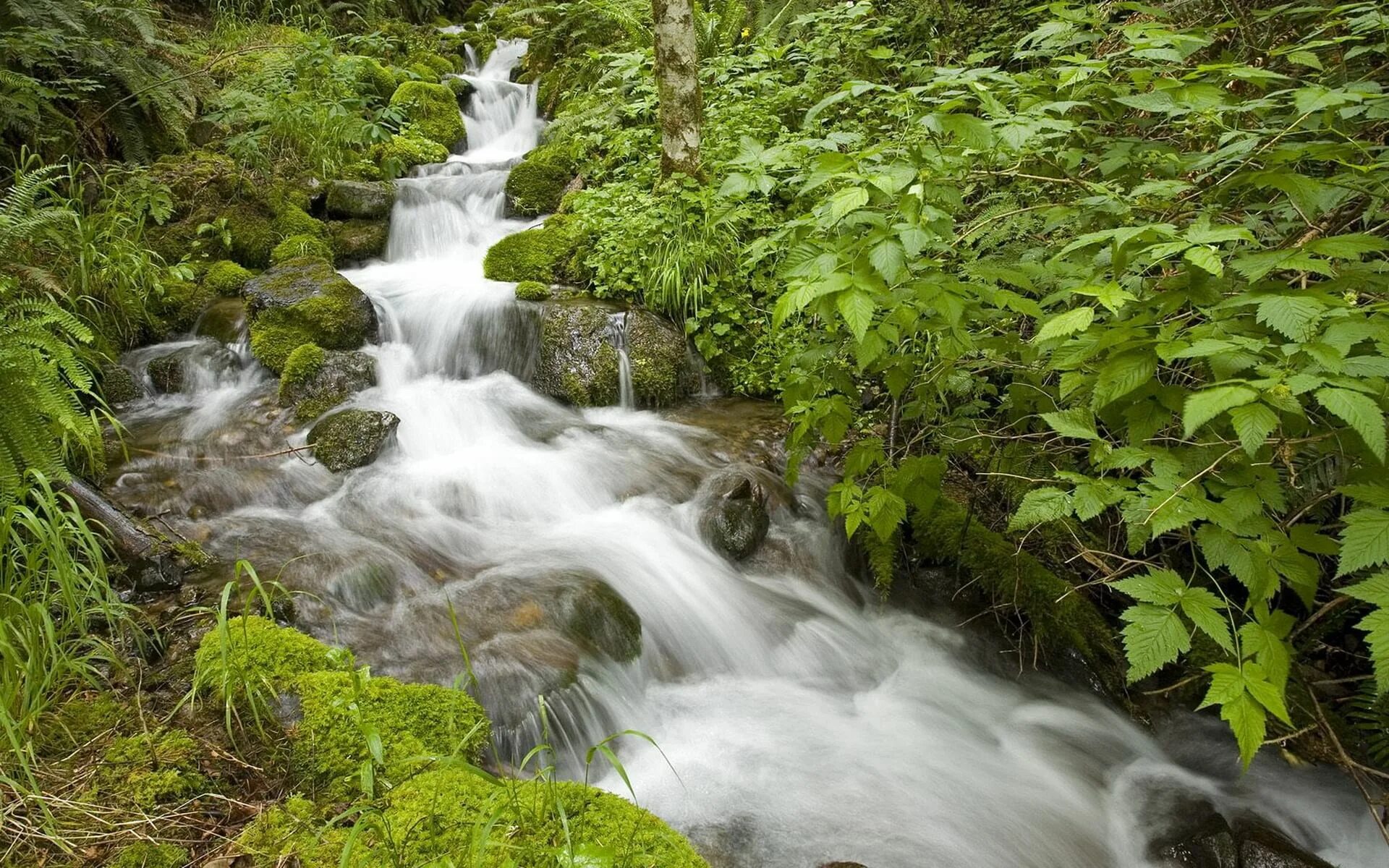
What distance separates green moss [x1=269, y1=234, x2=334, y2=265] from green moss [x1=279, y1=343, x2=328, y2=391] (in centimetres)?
158

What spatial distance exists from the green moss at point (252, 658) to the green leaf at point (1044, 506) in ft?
7.83

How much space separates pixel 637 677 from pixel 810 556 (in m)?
1.44

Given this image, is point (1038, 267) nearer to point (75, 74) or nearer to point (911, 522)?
point (911, 522)

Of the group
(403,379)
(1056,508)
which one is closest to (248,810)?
(1056,508)

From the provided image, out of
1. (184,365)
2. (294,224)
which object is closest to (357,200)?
(294,224)

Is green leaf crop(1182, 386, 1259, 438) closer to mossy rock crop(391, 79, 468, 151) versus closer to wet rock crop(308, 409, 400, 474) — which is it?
wet rock crop(308, 409, 400, 474)

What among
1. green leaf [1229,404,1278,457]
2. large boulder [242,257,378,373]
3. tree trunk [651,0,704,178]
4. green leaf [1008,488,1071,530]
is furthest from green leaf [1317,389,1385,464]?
large boulder [242,257,378,373]

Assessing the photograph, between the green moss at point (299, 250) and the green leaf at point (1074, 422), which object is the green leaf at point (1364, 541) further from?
the green moss at point (299, 250)

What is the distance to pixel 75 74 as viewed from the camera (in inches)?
268

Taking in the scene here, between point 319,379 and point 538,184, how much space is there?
3.95 meters

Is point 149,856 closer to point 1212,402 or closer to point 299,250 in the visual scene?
point 1212,402

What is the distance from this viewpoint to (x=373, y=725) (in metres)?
2.33

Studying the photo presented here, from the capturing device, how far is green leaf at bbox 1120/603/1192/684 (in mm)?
1844

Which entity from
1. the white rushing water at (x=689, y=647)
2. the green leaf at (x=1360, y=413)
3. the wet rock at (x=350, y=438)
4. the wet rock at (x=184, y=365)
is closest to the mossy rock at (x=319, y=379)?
the white rushing water at (x=689, y=647)
